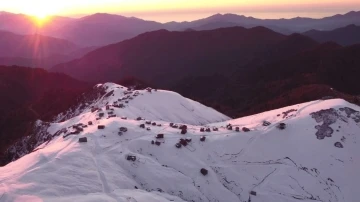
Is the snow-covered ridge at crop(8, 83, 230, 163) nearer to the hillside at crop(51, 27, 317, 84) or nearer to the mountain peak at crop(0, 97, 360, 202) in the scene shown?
the mountain peak at crop(0, 97, 360, 202)

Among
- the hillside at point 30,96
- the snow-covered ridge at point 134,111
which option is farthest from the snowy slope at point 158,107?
the hillside at point 30,96

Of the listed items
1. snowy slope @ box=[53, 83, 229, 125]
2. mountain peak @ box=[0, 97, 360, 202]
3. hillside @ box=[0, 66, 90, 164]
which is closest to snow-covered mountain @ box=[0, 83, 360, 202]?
mountain peak @ box=[0, 97, 360, 202]

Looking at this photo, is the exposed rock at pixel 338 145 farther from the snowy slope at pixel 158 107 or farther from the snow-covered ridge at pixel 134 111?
the snowy slope at pixel 158 107

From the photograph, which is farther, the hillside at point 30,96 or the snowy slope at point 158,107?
the hillside at point 30,96

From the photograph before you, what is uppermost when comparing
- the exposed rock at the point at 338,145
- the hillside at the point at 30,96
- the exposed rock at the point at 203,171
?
the exposed rock at the point at 338,145

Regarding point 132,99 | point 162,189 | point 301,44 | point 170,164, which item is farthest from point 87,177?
point 301,44
